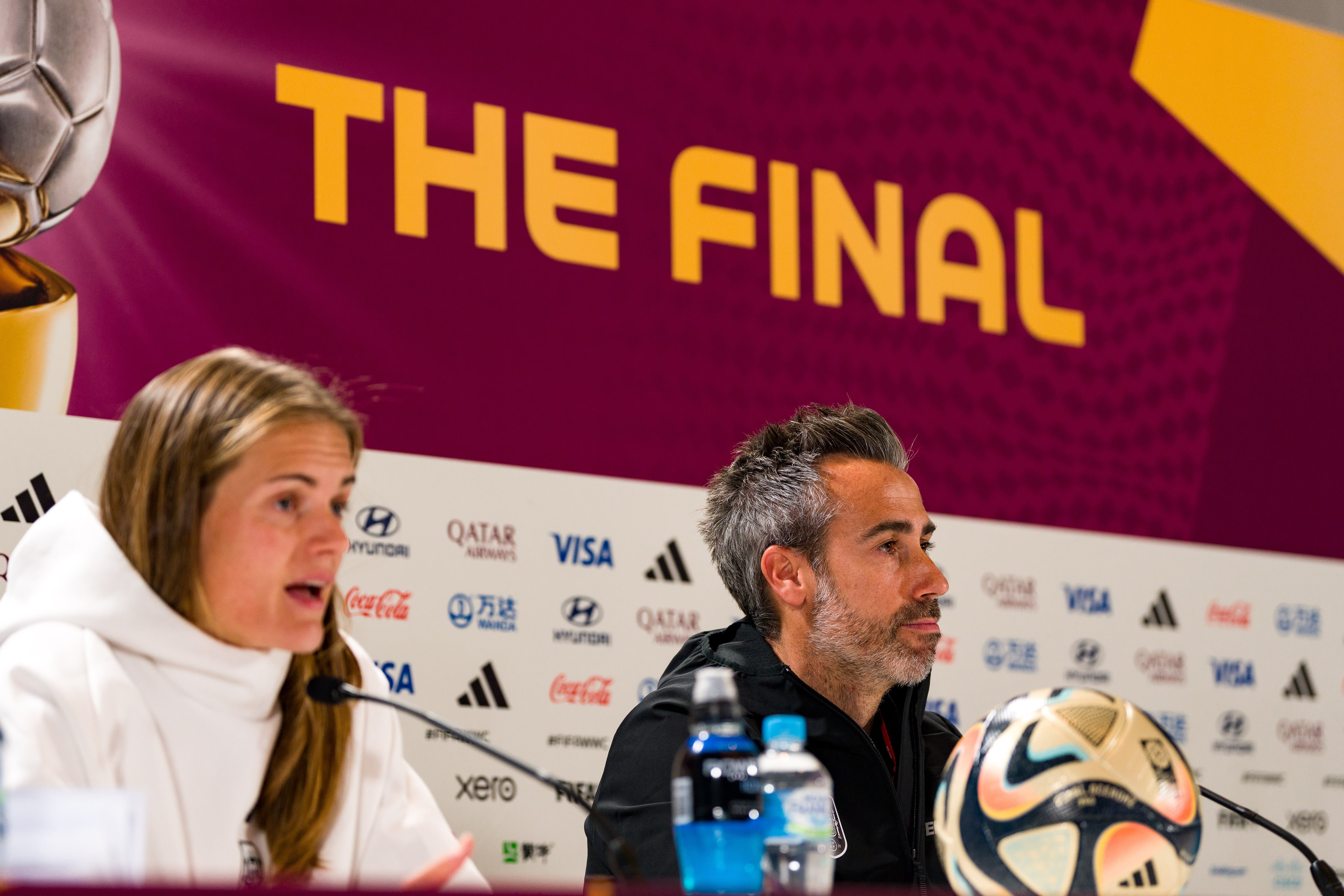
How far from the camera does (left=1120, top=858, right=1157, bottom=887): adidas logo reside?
1.60 metres

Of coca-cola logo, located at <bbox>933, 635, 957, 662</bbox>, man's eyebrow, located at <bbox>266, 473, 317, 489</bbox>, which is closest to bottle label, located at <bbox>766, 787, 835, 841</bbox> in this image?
man's eyebrow, located at <bbox>266, 473, 317, 489</bbox>

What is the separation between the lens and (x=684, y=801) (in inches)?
62.3

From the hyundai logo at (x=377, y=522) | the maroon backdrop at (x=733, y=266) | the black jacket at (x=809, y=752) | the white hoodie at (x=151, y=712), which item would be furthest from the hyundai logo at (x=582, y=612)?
the white hoodie at (x=151, y=712)

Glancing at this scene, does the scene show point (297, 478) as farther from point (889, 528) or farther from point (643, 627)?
point (643, 627)

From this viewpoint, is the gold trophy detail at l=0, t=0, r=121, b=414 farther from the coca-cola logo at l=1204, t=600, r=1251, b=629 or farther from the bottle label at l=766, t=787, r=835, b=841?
the coca-cola logo at l=1204, t=600, r=1251, b=629

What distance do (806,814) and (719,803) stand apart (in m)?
0.11

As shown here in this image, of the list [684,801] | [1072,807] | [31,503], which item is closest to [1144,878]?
[1072,807]

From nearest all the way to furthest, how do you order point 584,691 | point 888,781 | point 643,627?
point 888,781
point 584,691
point 643,627

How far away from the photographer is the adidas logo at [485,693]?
340 cm

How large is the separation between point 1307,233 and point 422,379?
3270 mm

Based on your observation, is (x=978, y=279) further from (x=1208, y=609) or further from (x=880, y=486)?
(x=880, y=486)

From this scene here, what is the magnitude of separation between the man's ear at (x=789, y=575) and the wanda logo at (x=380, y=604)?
0.87 metres

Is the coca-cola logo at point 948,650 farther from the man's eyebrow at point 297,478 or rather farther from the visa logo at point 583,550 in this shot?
the man's eyebrow at point 297,478

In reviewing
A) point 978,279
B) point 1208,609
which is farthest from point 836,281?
point 1208,609
